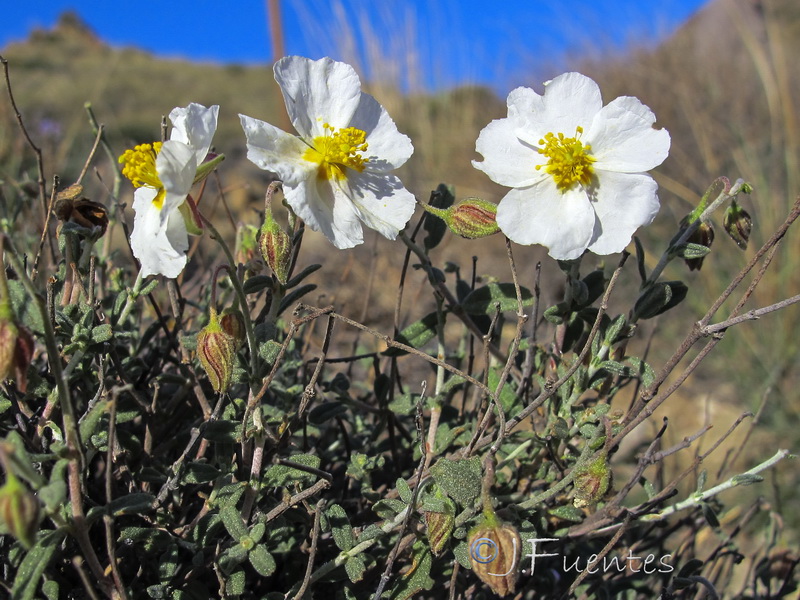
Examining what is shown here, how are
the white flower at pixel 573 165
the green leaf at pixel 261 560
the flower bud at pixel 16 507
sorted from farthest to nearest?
the white flower at pixel 573 165 → the green leaf at pixel 261 560 → the flower bud at pixel 16 507

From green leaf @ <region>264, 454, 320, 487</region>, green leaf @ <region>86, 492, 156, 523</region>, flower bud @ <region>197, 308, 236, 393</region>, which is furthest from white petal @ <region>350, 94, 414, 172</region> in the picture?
green leaf @ <region>86, 492, 156, 523</region>

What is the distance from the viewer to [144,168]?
3.07 ft

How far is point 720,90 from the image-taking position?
20.0 feet

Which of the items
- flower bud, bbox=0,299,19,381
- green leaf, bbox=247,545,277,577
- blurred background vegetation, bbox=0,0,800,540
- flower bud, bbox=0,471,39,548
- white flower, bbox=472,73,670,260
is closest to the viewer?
flower bud, bbox=0,471,39,548

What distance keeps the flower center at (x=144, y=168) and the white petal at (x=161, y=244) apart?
0.04m

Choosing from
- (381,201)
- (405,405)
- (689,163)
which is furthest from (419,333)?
(689,163)

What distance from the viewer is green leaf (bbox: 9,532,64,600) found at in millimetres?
731

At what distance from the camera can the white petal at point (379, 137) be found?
3.41 ft

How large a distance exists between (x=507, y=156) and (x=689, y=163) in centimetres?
475

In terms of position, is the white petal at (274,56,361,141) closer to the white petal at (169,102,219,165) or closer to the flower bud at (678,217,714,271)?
the white petal at (169,102,219,165)

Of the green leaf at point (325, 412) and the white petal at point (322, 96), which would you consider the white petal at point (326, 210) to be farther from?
the green leaf at point (325, 412)

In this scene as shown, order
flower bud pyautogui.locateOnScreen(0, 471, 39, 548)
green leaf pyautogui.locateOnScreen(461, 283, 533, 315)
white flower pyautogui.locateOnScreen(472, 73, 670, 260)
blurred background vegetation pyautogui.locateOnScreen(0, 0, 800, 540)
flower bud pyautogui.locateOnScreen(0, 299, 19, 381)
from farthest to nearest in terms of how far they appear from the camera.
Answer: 1. blurred background vegetation pyautogui.locateOnScreen(0, 0, 800, 540)
2. green leaf pyautogui.locateOnScreen(461, 283, 533, 315)
3. white flower pyautogui.locateOnScreen(472, 73, 670, 260)
4. flower bud pyautogui.locateOnScreen(0, 299, 19, 381)
5. flower bud pyautogui.locateOnScreen(0, 471, 39, 548)

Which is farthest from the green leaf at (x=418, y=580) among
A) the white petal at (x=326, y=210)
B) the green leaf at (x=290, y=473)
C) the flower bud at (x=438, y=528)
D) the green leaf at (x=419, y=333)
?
the white petal at (x=326, y=210)

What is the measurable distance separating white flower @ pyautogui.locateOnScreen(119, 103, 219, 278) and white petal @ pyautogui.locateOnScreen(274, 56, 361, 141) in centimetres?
16
